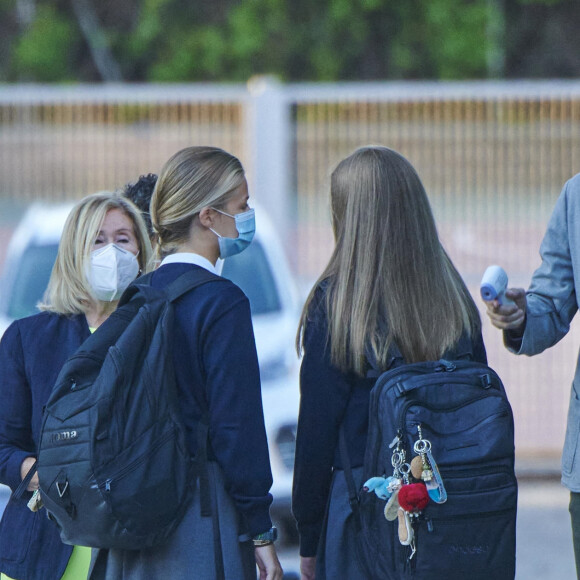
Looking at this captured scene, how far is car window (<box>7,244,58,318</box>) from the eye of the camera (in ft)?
18.2

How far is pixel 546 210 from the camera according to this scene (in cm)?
728

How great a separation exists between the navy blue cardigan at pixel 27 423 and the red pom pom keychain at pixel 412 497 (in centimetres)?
97

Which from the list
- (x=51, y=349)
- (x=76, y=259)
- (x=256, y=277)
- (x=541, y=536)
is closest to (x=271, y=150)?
(x=256, y=277)

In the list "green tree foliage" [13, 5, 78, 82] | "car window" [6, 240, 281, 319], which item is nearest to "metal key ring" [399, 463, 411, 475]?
"car window" [6, 240, 281, 319]

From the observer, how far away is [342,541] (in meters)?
2.66

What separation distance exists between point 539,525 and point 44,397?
13.7ft

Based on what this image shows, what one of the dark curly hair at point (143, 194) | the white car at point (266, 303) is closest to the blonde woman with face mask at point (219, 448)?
the dark curly hair at point (143, 194)

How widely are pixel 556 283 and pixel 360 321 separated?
61 cm

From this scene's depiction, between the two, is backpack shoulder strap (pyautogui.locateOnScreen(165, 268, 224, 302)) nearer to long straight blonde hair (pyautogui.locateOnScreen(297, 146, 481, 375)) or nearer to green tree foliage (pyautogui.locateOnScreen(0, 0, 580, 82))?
long straight blonde hair (pyautogui.locateOnScreen(297, 146, 481, 375))

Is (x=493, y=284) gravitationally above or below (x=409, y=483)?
above

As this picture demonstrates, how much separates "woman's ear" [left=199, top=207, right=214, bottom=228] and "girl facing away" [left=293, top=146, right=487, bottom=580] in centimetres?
32

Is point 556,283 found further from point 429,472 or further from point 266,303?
point 266,303

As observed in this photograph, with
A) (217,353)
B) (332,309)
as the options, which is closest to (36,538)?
(217,353)

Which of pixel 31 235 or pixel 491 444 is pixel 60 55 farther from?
pixel 491 444
